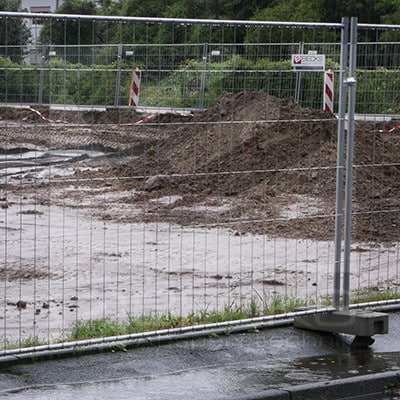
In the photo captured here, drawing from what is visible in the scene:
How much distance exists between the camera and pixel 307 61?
314 inches

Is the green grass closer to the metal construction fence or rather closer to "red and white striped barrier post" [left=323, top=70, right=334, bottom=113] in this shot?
the metal construction fence

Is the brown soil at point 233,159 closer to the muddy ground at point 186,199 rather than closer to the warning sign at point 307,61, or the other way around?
the muddy ground at point 186,199

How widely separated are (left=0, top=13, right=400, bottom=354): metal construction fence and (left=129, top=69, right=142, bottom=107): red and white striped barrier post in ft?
0.10

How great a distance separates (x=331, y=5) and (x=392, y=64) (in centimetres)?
4610

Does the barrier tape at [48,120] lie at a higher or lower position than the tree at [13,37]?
lower

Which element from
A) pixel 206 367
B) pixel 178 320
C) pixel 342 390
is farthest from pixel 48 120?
pixel 342 390

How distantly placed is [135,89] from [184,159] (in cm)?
344

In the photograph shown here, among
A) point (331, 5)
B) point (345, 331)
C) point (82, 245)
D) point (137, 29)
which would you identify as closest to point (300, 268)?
point (82, 245)

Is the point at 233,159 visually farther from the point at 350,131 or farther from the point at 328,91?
the point at 350,131

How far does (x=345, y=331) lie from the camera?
26.4 ft

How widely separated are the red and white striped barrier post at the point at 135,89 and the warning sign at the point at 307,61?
3.71 feet

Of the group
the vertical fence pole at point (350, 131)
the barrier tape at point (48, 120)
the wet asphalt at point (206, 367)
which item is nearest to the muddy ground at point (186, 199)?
the barrier tape at point (48, 120)

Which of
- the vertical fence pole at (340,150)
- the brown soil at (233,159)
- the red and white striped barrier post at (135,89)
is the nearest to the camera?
the red and white striped barrier post at (135,89)

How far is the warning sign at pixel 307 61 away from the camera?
795 cm
